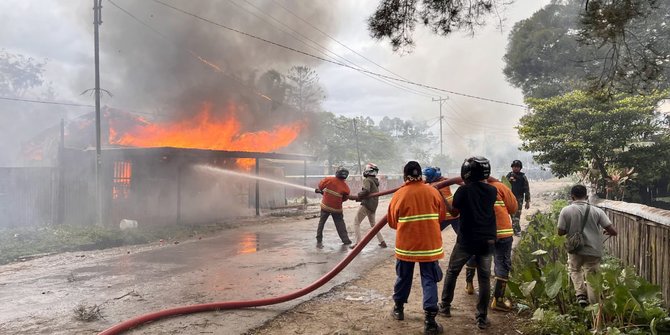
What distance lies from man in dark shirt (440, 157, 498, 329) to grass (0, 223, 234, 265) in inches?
329

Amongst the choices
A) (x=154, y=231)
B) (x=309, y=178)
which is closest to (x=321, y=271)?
(x=154, y=231)

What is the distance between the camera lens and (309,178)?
2956 cm

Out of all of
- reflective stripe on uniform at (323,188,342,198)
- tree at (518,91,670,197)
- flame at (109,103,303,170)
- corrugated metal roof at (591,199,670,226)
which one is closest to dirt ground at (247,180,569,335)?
corrugated metal roof at (591,199,670,226)

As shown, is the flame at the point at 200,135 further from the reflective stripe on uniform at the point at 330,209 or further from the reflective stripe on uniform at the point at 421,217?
the reflective stripe on uniform at the point at 421,217

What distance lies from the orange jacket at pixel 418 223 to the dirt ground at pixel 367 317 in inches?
27.5

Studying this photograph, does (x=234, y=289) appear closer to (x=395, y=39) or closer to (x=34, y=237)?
(x=395, y=39)

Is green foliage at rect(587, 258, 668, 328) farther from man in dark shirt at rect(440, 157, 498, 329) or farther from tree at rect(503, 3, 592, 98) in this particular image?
tree at rect(503, 3, 592, 98)

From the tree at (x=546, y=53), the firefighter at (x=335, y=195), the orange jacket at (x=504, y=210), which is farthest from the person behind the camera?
the tree at (x=546, y=53)

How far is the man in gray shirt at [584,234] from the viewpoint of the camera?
182 inches

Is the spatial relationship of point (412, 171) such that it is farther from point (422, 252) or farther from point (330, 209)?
point (330, 209)

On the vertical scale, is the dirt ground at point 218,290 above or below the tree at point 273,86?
below

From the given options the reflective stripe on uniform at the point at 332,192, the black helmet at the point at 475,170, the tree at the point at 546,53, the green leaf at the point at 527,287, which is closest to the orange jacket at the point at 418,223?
the black helmet at the point at 475,170

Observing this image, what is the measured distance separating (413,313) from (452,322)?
0.43 metres

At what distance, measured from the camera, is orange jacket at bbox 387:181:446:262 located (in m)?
4.25
